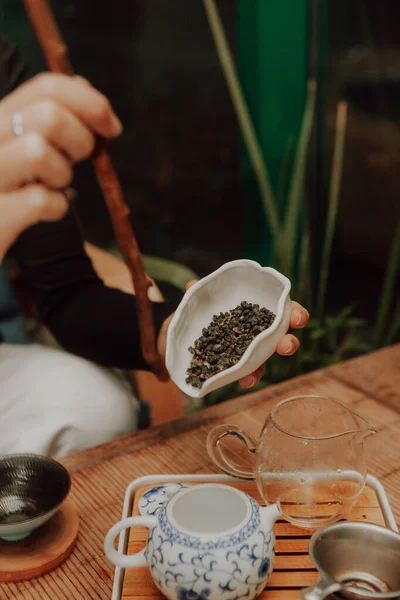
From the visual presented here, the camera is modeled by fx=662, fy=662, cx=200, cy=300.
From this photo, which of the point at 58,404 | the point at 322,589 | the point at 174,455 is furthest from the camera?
the point at 58,404

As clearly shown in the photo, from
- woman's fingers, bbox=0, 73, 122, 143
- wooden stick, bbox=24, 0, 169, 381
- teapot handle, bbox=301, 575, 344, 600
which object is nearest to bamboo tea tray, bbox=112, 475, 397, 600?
teapot handle, bbox=301, 575, 344, 600

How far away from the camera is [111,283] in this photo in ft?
5.72

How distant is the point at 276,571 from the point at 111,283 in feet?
3.54

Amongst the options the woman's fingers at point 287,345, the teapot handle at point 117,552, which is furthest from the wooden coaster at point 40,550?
the woman's fingers at point 287,345

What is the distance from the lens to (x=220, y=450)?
0.89m

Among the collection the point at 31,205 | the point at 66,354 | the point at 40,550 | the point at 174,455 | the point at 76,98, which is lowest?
the point at 66,354

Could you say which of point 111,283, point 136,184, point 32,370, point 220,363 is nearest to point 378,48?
point 136,184

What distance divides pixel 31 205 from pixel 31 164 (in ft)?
0.19

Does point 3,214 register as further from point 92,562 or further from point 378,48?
point 378,48

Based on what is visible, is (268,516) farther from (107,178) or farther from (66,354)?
(66,354)

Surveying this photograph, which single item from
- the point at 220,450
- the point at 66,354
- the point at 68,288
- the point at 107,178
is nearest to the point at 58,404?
the point at 66,354

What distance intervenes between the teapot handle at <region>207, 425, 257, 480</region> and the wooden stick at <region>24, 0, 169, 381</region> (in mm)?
170

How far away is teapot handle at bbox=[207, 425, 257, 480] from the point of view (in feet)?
2.86

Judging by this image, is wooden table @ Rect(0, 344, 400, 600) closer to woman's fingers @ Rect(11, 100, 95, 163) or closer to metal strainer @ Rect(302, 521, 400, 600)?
metal strainer @ Rect(302, 521, 400, 600)
